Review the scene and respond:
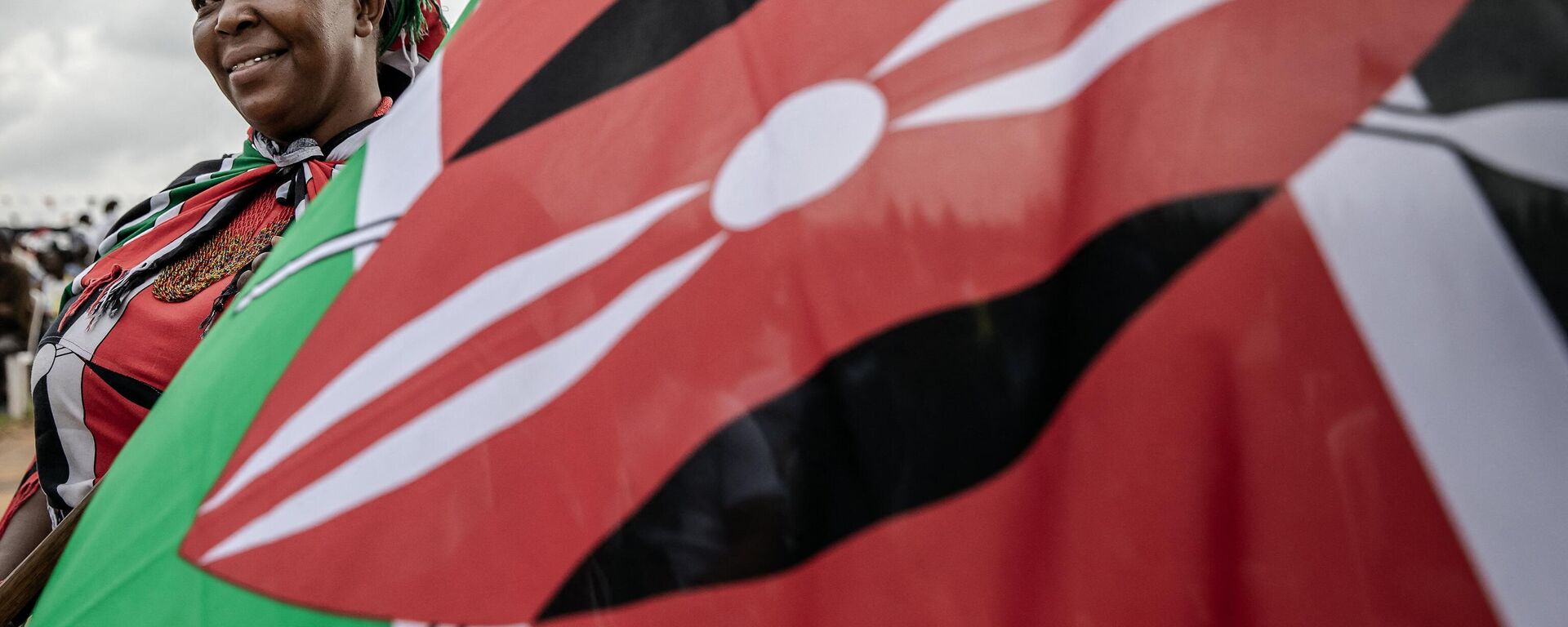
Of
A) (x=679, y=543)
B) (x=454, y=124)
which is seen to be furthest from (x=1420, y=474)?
(x=454, y=124)

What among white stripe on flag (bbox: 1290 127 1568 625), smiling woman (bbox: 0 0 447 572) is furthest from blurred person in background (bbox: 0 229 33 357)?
white stripe on flag (bbox: 1290 127 1568 625)

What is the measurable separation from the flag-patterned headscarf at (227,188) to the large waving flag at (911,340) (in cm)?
77

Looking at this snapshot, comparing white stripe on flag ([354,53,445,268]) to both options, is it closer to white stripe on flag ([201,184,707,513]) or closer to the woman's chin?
white stripe on flag ([201,184,707,513])

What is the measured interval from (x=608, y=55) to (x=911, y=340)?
0.42 meters

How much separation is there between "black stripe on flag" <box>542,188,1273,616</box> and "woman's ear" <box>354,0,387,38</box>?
1277mm

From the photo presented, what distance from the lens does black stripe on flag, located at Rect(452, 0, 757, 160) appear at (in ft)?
3.48

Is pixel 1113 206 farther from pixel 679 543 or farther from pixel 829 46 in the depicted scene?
pixel 679 543

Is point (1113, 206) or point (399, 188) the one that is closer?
point (1113, 206)

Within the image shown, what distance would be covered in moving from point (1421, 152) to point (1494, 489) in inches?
8.8

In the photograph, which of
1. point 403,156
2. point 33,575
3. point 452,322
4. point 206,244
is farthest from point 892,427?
point 206,244

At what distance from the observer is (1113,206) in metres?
0.86

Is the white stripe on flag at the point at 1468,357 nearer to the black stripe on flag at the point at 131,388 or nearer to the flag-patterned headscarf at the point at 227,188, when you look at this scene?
the flag-patterned headscarf at the point at 227,188

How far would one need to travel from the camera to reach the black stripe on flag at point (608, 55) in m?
1.06

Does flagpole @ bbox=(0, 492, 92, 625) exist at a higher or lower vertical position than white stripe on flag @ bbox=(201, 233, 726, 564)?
lower
